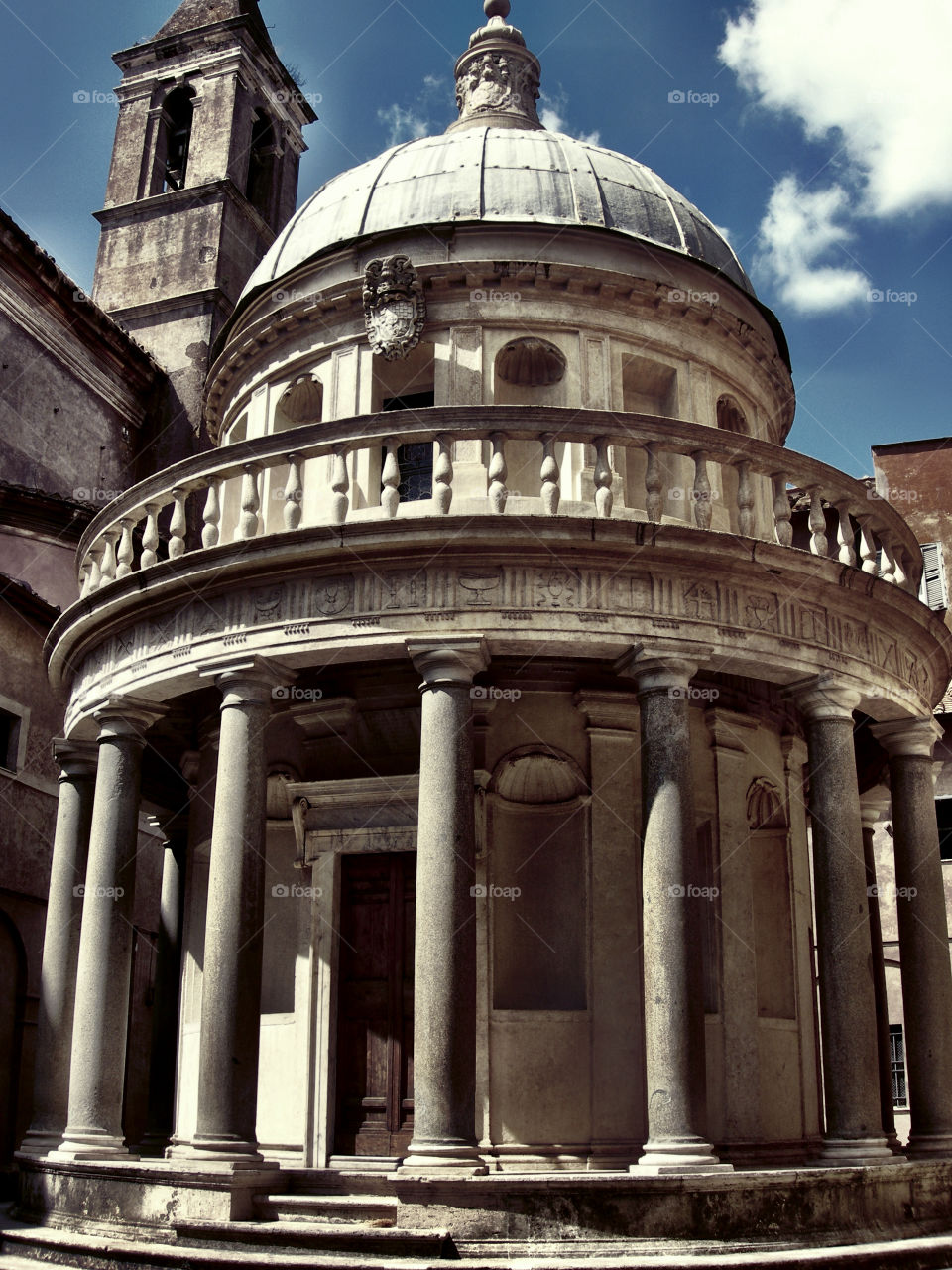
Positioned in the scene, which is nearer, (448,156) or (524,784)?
(524,784)

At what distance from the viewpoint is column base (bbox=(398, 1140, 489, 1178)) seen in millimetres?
12141

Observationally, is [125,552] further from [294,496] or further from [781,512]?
[781,512]

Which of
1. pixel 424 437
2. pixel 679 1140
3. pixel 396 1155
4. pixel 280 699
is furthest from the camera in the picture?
pixel 280 699

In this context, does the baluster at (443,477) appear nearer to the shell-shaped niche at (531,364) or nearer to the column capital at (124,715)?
the shell-shaped niche at (531,364)

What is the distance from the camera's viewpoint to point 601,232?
19.0 m

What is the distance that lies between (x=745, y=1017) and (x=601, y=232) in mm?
10706

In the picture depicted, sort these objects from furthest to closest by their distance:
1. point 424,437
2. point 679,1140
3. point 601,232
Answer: point 601,232 < point 424,437 < point 679,1140

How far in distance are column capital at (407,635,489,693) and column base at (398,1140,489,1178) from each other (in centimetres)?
439

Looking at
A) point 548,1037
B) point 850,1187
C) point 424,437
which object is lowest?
point 850,1187

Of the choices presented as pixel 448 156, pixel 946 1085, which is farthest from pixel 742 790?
pixel 448 156

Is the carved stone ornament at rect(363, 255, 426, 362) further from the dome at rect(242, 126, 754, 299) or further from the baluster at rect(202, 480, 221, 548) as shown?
the baluster at rect(202, 480, 221, 548)

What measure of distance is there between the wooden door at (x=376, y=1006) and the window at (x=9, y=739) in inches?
349

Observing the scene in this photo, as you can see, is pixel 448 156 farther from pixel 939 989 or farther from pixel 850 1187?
pixel 850 1187

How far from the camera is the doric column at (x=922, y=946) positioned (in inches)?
621
